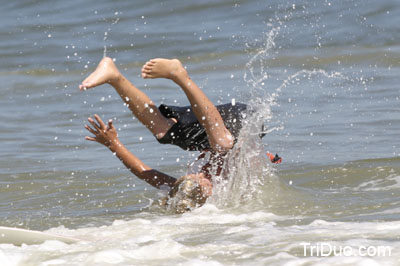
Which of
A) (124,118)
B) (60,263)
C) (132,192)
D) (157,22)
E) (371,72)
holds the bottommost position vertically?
(60,263)

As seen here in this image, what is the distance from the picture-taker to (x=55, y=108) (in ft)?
35.7

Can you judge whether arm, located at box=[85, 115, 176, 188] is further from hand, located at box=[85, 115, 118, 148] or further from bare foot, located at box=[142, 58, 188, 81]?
bare foot, located at box=[142, 58, 188, 81]

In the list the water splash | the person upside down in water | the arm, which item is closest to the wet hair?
the person upside down in water

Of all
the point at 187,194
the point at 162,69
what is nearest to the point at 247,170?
the point at 187,194

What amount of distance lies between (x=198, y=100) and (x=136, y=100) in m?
0.50

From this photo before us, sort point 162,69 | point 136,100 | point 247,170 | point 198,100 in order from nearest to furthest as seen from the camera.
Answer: point 162,69 < point 198,100 < point 136,100 < point 247,170

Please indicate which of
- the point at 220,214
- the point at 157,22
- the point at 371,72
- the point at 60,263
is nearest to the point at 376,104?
the point at 371,72

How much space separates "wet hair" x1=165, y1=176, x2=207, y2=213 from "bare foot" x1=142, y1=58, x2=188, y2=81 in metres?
0.70

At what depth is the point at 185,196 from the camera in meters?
5.79

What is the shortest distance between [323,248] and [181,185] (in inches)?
59.7

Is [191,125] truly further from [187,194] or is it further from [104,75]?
[104,75]

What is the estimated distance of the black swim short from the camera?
239 inches

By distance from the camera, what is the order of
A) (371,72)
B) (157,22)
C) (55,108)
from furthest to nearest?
(157,22), (371,72), (55,108)

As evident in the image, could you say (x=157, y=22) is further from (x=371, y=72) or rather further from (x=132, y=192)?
(x=132, y=192)
